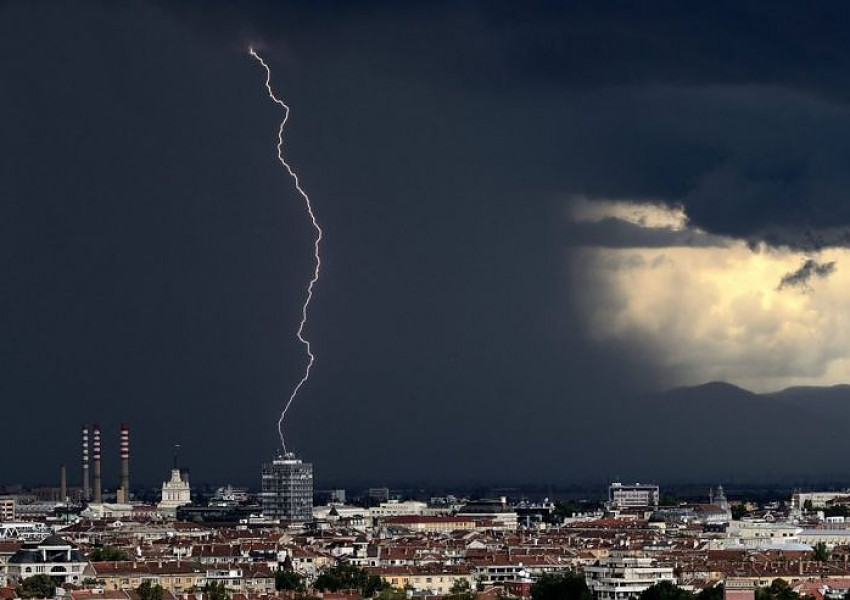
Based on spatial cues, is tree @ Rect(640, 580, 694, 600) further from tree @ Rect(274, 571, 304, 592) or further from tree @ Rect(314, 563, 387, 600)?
tree @ Rect(274, 571, 304, 592)

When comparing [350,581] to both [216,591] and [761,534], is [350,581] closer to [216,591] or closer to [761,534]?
[216,591]

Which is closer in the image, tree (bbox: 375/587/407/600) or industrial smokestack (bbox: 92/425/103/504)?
tree (bbox: 375/587/407/600)

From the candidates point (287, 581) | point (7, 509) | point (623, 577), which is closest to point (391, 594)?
→ point (623, 577)

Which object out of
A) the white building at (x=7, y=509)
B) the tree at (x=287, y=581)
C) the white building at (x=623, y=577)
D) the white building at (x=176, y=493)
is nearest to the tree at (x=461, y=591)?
the white building at (x=623, y=577)

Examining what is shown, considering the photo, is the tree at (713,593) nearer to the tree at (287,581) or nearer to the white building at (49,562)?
the tree at (287,581)

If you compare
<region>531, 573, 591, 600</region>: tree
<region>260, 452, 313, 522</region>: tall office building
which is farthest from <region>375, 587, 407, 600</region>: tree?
<region>260, 452, 313, 522</region>: tall office building

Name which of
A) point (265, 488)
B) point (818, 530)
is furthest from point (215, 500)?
→ point (818, 530)
